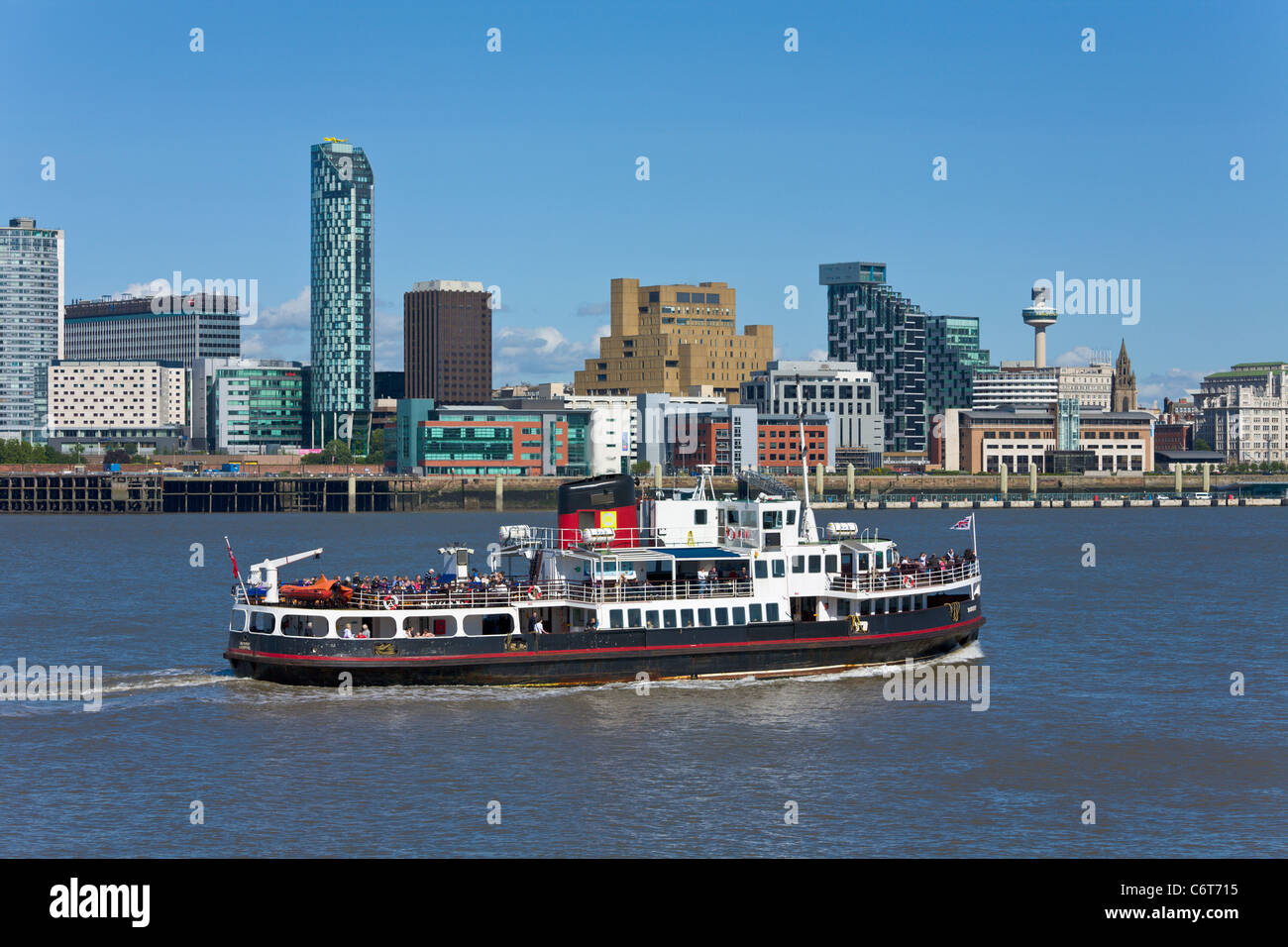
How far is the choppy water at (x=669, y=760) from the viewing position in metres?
31.4

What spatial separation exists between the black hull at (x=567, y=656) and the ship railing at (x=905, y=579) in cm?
138

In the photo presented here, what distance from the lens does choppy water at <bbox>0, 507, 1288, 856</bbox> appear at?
103 feet

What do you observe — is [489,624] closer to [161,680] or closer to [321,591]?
[321,591]

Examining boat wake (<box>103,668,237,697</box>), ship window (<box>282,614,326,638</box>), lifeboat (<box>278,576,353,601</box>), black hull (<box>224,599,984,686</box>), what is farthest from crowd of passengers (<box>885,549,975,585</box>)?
boat wake (<box>103,668,237,697</box>)

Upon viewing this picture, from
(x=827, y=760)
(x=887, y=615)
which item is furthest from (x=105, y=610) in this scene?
(x=827, y=760)

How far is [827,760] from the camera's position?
127 ft

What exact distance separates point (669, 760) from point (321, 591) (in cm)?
1568

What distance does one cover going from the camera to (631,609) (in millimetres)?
49500

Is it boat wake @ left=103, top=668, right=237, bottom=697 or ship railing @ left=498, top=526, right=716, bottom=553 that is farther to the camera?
ship railing @ left=498, top=526, right=716, bottom=553

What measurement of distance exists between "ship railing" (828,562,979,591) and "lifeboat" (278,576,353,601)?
1761 cm

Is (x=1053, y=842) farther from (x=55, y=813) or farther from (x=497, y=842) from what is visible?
(x=55, y=813)

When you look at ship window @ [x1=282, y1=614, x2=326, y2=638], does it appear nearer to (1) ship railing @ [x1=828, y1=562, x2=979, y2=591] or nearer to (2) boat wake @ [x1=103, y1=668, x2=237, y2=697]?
(2) boat wake @ [x1=103, y1=668, x2=237, y2=697]

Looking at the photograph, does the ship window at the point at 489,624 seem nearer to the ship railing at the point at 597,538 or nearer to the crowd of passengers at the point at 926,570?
the ship railing at the point at 597,538

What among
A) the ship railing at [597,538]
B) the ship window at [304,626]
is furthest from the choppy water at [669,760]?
the ship railing at [597,538]
